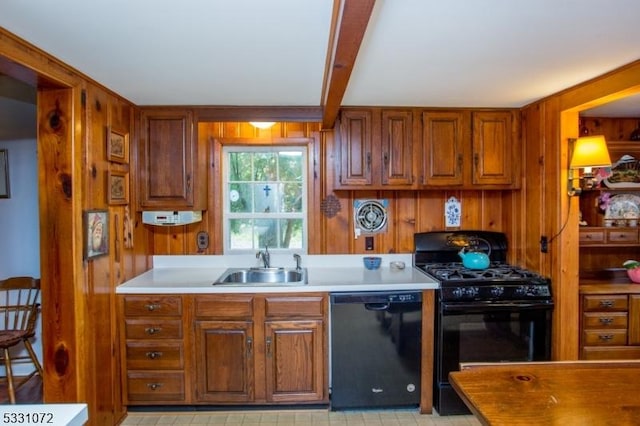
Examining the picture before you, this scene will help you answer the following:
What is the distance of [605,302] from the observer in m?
2.58

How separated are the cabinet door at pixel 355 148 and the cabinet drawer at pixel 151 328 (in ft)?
5.02

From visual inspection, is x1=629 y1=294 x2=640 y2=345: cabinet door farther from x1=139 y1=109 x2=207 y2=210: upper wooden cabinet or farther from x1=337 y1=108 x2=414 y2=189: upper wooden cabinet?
x1=139 y1=109 x2=207 y2=210: upper wooden cabinet

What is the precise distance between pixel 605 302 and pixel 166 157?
3.29 metres

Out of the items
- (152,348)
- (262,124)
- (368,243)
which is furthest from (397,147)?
(152,348)

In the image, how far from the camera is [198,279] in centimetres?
265

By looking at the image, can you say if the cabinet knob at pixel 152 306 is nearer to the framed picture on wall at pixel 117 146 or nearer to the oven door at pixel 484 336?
the framed picture on wall at pixel 117 146

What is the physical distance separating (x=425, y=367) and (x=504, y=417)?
1.57 m

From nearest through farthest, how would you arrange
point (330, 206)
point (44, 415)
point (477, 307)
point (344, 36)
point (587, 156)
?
point (44, 415), point (344, 36), point (587, 156), point (477, 307), point (330, 206)

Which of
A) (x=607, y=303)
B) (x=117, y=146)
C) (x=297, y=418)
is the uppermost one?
(x=117, y=146)

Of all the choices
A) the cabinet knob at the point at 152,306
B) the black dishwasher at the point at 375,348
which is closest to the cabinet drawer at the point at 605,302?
the black dishwasher at the point at 375,348

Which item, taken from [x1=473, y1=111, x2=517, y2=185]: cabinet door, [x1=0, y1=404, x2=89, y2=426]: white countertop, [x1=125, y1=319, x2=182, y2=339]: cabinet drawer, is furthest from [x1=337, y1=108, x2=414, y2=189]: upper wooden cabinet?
[x1=0, y1=404, x2=89, y2=426]: white countertop

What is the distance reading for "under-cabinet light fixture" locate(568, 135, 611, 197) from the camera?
228 cm

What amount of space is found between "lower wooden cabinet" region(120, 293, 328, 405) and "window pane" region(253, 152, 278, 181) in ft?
3.52

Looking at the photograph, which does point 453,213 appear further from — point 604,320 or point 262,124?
point 262,124
